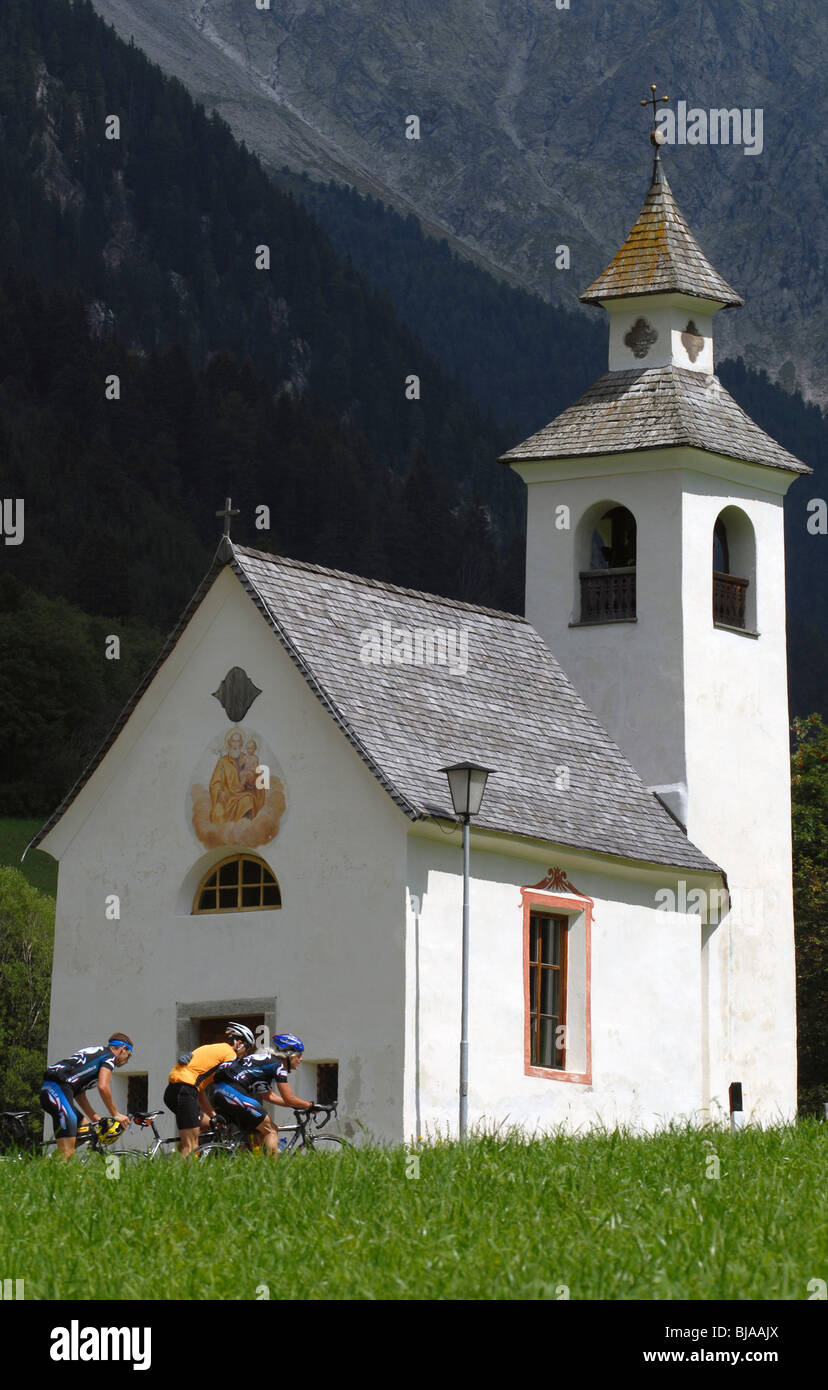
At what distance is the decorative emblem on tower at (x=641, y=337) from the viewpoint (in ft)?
121

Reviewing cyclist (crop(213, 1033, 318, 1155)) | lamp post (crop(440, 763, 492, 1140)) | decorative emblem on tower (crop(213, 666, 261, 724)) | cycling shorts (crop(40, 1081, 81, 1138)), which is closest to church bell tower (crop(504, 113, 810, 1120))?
decorative emblem on tower (crop(213, 666, 261, 724))

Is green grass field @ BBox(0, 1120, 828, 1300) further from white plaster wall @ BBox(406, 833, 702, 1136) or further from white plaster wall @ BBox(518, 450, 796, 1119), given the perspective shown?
white plaster wall @ BBox(518, 450, 796, 1119)

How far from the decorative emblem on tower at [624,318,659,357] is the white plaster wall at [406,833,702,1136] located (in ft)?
30.3

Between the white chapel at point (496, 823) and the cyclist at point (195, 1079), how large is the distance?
3.70 meters

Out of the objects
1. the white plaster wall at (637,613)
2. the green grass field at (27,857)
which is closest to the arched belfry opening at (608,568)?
the white plaster wall at (637,613)

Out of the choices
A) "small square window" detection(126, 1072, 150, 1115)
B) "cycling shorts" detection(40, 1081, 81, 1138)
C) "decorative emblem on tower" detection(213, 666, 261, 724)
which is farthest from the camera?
"decorative emblem on tower" detection(213, 666, 261, 724)

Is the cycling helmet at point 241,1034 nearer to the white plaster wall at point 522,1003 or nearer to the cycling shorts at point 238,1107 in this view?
the cycling shorts at point 238,1107

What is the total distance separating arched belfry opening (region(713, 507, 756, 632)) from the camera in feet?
117

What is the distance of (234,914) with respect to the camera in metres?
28.9

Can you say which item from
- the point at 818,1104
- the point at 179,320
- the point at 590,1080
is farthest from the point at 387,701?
the point at 179,320

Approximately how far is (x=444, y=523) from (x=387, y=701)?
10866cm

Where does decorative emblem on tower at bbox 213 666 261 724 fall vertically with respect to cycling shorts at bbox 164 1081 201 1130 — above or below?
above

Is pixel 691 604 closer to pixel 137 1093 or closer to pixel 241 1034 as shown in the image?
pixel 137 1093

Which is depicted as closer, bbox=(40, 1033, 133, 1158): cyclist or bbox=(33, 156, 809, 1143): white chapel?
bbox=(40, 1033, 133, 1158): cyclist
